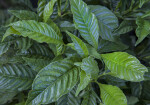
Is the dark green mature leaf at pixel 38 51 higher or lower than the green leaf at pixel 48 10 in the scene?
lower

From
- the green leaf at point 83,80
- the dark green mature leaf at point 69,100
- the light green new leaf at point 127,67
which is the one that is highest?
the light green new leaf at point 127,67

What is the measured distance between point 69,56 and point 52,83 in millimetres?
173

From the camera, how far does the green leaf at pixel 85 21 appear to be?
0.71 m

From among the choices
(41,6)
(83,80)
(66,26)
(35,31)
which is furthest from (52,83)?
(41,6)

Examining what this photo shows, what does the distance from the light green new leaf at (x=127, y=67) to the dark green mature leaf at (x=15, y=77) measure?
47 cm

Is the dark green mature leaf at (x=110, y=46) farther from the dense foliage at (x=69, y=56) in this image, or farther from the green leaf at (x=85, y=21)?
the green leaf at (x=85, y=21)

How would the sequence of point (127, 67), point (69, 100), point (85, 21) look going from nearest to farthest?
point (127, 67) → point (85, 21) → point (69, 100)

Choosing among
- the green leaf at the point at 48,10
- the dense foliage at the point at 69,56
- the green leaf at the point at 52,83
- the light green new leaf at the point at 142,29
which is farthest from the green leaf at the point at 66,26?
the light green new leaf at the point at 142,29

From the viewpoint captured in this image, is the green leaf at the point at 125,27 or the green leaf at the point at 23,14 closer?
the green leaf at the point at 23,14

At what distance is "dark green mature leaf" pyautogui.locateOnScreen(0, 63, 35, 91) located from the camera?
795 millimetres

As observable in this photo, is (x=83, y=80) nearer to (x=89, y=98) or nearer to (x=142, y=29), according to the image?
(x=89, y=98)

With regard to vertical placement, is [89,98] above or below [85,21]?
below

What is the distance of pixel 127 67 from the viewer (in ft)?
1.98

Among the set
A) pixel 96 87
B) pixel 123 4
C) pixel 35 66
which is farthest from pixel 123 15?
pixel 35 66
